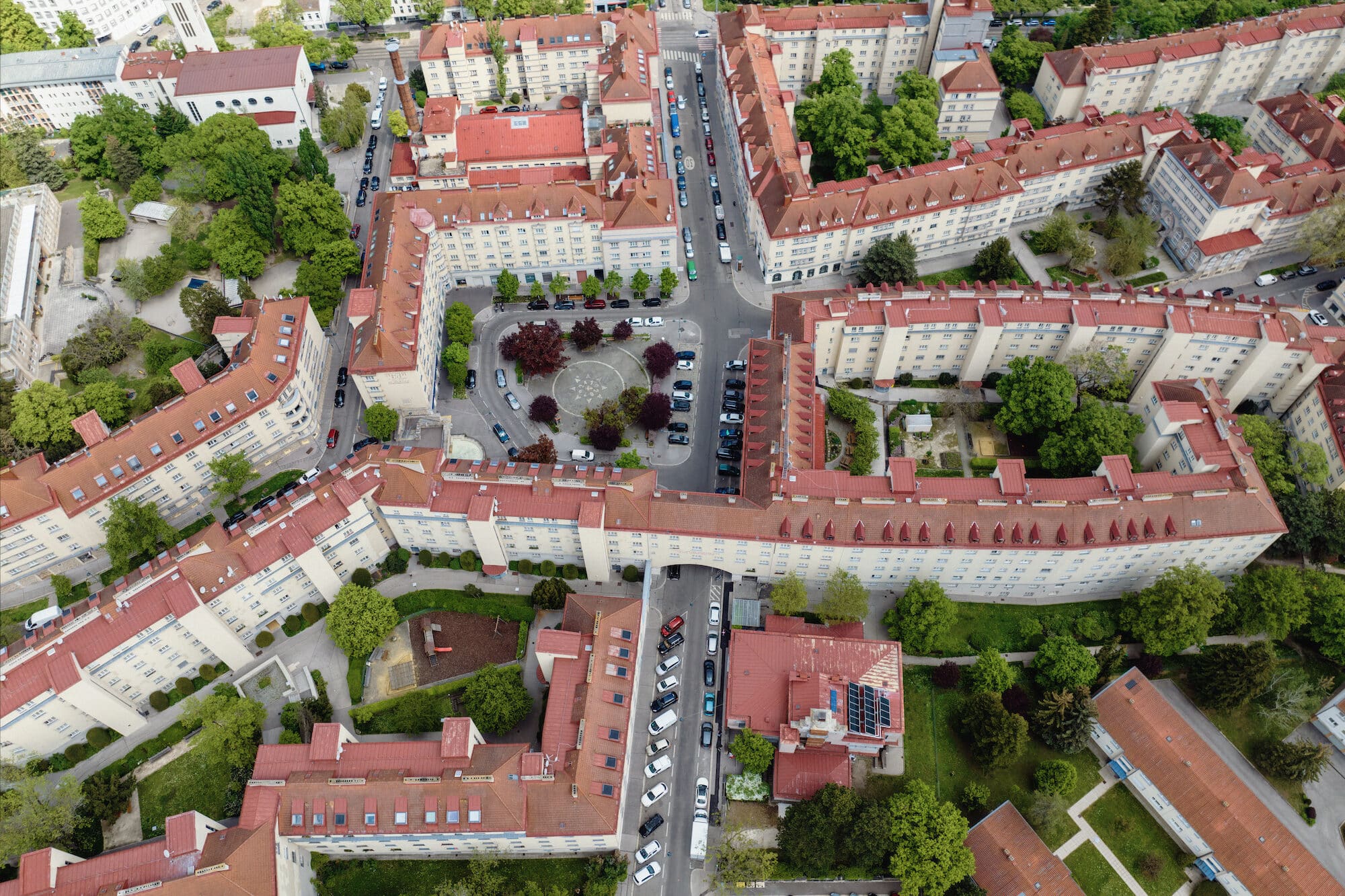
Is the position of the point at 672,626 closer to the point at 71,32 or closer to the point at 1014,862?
the point at 1014,862

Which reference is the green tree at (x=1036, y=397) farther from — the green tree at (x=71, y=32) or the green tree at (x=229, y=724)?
→ the green tree at (x=71, y=32)

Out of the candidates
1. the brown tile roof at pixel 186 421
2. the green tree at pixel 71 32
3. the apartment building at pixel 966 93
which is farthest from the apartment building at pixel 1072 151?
the green tree at pixel 71 32

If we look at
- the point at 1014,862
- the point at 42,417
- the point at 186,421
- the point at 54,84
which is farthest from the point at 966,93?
the point at 54,84

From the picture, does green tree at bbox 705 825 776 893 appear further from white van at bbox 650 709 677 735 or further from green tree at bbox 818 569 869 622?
green tree at bbox 818 569 869 622

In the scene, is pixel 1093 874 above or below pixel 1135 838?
below

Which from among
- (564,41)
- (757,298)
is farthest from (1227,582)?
(564,41)

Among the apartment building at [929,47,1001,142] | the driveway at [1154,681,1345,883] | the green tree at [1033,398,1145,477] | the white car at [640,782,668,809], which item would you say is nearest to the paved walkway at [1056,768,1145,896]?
the driveway at [1154,681,1345,883]

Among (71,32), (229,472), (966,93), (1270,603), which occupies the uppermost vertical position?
(71,32)
